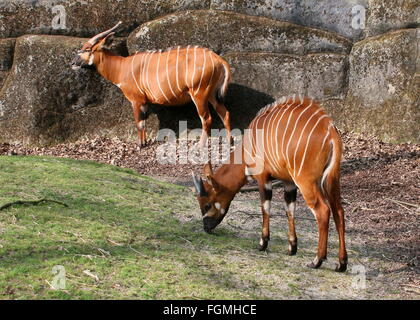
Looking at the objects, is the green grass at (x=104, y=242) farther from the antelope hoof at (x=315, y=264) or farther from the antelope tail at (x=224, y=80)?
the antelope tail at (x=224, y=80)

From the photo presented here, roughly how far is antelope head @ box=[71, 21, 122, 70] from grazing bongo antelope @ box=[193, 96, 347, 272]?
188 inches

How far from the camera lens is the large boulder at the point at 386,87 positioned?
8.46 m

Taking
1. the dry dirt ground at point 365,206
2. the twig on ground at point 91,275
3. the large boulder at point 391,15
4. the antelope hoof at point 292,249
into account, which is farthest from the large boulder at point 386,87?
the twig on ground at point 91,275

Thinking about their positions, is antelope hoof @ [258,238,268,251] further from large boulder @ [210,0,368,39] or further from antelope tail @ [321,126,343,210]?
large boulder @ [210,0,368,39]

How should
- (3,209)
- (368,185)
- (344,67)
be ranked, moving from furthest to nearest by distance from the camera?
(344,67)
(368,185)
(3,209)

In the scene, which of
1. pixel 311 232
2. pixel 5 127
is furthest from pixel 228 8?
pixel 311 232

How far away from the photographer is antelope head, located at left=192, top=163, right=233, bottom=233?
500 centimetres

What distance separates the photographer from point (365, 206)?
251 inches

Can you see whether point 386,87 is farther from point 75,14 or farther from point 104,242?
point 104,242

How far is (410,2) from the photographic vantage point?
8664 mm

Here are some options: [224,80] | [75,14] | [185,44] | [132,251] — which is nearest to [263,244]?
[132,251]

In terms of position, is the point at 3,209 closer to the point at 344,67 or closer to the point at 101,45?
the point at 101,45

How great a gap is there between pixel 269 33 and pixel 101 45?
2.31 metres

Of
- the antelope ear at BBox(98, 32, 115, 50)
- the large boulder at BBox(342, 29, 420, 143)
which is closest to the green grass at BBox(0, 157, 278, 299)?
the large boulder at BBox(342, 29, 420, 143)
